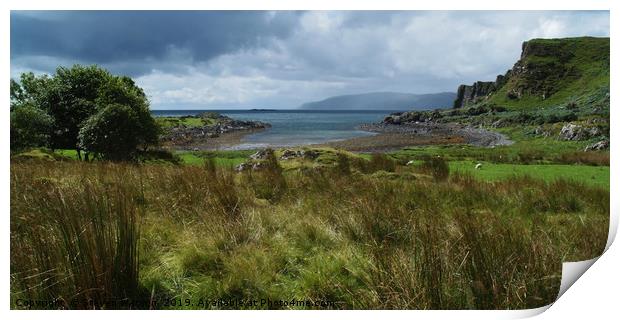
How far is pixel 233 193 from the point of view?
18.0 feet

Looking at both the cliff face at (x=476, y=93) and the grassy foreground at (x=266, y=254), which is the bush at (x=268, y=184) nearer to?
the grassy foreground at (x=266, y=254)

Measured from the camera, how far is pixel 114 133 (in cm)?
1180

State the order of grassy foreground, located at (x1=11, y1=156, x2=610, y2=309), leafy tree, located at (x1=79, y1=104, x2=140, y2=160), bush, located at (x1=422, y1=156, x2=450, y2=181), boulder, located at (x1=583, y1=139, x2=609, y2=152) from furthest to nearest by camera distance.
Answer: leafy tree, located at (x1=79, y1=104, x2=140, y2=160) → boulder, located at (x1=583, y1=139, x2=609, y2=152) → bush, located at (x1=422, y1=156, x2=450, y2=181) → grassy foreground, located at (x1=11, y1=156, x2=610, y2=309)

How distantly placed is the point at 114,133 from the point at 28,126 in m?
2.07

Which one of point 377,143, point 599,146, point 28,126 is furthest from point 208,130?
point 599,146

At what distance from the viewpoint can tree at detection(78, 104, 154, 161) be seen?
11.4m

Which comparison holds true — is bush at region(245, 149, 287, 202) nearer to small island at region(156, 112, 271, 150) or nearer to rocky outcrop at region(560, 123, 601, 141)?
rocky outcrop at region(560, 123, 601, 141)

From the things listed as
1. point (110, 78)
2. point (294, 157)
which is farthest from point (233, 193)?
point (110, 78)

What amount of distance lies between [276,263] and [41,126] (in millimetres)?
10285

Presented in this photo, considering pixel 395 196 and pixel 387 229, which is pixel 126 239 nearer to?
pixel 387 229

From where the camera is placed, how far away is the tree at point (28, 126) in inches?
395

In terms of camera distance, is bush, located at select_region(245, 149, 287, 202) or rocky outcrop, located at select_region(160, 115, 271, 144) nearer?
bush, located at select_region(245, 149, 287, 202)

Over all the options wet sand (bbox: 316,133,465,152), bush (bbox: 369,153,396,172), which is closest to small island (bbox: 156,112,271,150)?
wet sand (bbox: 316,133,465,152)
